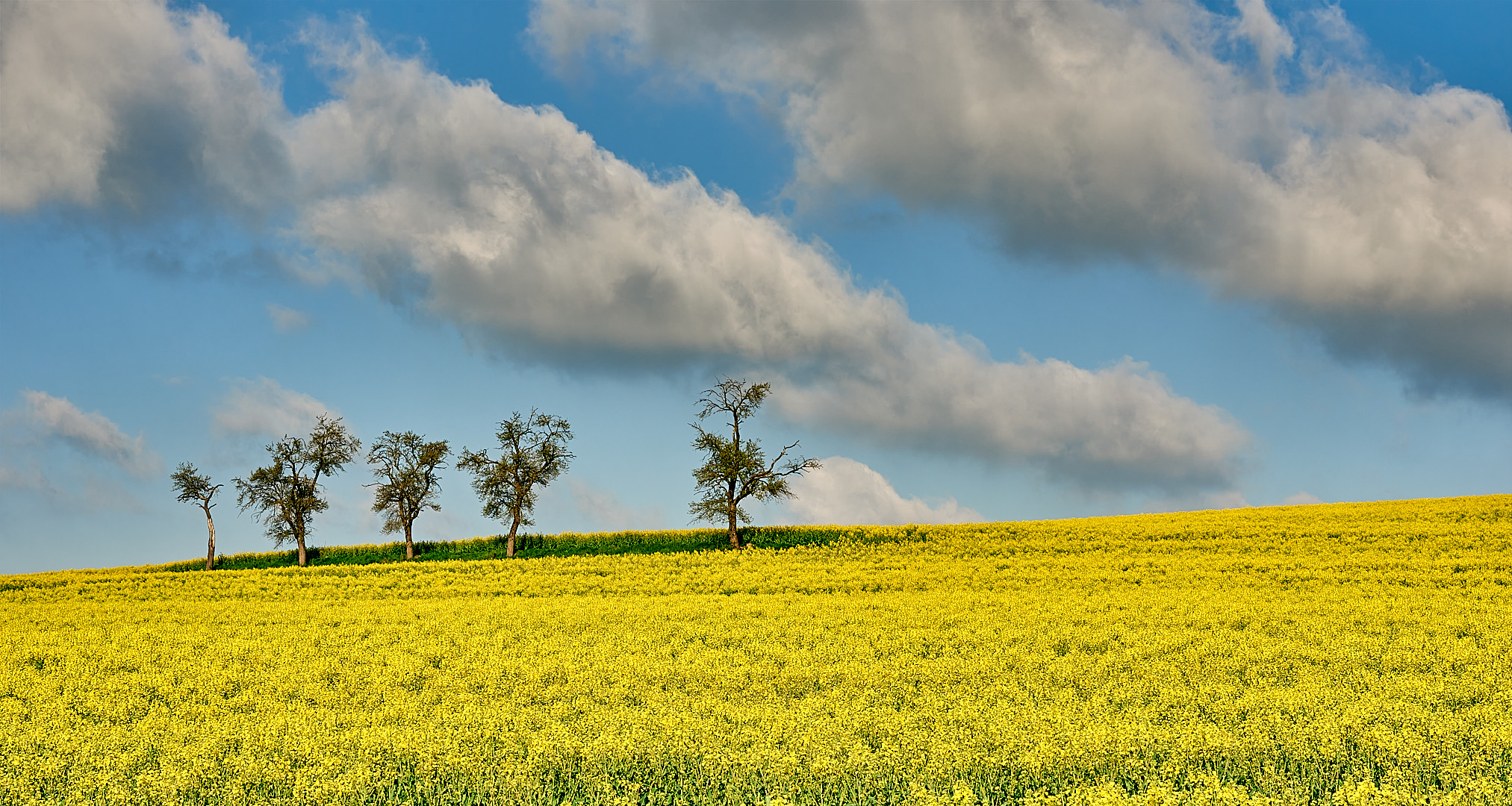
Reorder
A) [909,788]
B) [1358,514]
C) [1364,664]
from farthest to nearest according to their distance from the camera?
[1358,514] → [1364,664] → [909,788]

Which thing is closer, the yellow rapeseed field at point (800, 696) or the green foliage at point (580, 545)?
the yellow rapeseed field at point (800, 696)

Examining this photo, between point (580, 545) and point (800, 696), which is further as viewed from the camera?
point (580, 545)

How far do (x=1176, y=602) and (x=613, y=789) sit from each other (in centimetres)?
2030

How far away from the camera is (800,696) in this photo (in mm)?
14234

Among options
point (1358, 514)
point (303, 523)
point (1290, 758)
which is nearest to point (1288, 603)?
point (1290, 758)

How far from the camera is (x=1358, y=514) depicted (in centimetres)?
4675

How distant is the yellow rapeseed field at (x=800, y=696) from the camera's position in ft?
32.1

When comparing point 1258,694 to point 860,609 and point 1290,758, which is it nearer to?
point 1290,758

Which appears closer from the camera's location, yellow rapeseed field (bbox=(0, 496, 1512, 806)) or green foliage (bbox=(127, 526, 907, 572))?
yellow rapeseed field (bbox=(0, 496, 1512, 806))

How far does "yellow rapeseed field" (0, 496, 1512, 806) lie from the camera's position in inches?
385

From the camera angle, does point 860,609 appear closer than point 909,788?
No

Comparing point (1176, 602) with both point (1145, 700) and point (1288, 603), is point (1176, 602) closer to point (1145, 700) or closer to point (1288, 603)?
point (1288, 603)

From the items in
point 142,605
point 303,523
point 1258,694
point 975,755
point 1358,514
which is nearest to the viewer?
point 975,755

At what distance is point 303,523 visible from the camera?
59.6 metres
